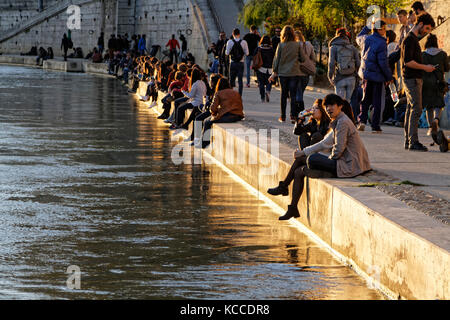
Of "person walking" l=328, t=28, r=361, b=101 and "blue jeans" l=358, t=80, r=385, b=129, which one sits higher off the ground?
"person walking" l=328, t=28, r=361, b=101

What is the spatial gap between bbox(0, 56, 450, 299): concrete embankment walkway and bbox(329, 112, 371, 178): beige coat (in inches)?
5.5

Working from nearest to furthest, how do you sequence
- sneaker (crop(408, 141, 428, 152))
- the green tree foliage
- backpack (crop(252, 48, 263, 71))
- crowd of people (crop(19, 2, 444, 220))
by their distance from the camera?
crowd of people (crop(19, 2, 444, 220))
sneaker (crop(408, 141, 428, 152))
backpack (crop(252, 48, 263, 71))
the green tree foliage

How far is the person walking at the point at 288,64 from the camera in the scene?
15836 mm

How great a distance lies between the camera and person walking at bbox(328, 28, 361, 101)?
14.6m

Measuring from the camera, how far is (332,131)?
9305mm

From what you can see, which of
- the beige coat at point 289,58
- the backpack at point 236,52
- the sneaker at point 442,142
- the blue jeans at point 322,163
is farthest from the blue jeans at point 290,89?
the blue jeans at point 322,163

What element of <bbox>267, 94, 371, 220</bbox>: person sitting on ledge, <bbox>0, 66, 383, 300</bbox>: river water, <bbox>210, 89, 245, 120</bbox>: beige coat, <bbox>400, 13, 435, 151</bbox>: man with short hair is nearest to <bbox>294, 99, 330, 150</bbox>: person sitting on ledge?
<bbox>267, 94, 371, 220</bbox>: person sitting on ledge

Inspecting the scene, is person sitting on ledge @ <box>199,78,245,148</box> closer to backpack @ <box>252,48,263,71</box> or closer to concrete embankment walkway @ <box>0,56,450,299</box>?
concrete embankment walkway @ <box>0,56,450,299</box>

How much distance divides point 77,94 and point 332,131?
2289 cm

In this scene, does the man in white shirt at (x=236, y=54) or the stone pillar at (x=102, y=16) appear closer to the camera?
the man in white shirt at (x=236, y=54)

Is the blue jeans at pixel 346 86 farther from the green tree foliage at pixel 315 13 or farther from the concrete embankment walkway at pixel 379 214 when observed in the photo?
the green tree foliage at pixel 315 13

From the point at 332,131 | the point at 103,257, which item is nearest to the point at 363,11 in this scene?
the point at 332,131

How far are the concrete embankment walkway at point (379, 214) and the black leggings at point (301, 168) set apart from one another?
110 millimetres
